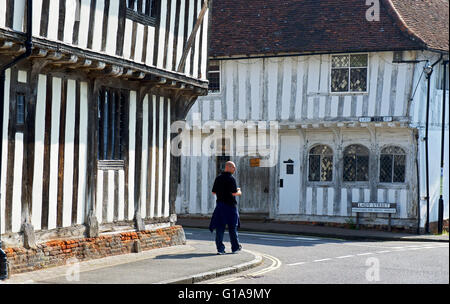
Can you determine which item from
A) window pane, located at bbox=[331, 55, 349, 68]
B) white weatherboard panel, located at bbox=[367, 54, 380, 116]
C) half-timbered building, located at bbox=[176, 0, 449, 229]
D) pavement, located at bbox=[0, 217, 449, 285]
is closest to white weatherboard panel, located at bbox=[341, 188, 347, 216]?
half-timbered building, located at bbox=[176, 0, 449, 229]

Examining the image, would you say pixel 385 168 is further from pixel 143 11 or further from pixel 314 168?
pixel 143 11

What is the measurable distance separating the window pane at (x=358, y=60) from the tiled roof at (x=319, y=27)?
0.47 metres

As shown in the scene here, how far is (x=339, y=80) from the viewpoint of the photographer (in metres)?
25.7

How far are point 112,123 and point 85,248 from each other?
2.50 meters

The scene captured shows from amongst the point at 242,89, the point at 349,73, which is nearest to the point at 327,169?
the point at 349,73

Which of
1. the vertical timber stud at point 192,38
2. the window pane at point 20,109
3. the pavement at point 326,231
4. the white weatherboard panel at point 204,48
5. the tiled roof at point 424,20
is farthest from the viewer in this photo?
the tiled roof at point 424,20

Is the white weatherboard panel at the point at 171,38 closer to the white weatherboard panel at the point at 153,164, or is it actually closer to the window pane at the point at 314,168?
the white weatherboard panel at the point at 153,164

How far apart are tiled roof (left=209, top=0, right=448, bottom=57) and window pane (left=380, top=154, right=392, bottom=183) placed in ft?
11.5

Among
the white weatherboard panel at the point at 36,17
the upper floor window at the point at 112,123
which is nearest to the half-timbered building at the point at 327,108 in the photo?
the upper floor window at the point at 112,123

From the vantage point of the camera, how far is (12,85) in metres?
12.2

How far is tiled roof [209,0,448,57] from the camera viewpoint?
25.0 meters

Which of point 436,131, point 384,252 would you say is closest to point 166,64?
point 384,252

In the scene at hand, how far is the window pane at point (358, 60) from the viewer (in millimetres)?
25391

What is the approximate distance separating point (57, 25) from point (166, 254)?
200 inches
